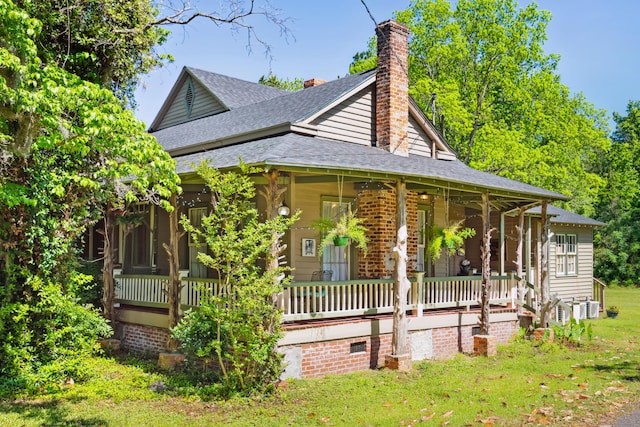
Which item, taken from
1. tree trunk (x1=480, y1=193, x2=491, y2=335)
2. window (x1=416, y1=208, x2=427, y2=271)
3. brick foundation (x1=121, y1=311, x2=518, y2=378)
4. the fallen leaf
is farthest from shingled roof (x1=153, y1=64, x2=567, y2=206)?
the fallen leaf

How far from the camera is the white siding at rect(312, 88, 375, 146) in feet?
48.6

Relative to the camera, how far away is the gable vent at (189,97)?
22219 millimetres

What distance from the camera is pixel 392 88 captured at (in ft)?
50.8

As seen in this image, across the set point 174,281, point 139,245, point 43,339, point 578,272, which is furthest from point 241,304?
point 578,272

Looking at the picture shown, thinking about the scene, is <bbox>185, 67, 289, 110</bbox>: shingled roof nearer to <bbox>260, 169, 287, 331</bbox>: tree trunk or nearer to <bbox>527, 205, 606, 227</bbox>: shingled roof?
<bbox>260, 169, 287, 331</bbox>: tree trunk

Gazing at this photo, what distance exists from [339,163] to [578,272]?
17923 millimetres

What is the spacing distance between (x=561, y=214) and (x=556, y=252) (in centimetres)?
156

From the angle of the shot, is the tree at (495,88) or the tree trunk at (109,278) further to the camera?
the tree at (495,88)

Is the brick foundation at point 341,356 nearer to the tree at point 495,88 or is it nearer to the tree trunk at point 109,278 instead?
the tree trunk at point 109,278

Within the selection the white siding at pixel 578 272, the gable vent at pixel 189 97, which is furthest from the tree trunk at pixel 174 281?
the white siding at pixel 578 272

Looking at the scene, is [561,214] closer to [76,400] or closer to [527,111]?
[527,111]

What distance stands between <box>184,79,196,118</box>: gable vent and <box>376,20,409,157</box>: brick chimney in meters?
9.01

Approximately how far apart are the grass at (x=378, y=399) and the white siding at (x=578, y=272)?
11.1m

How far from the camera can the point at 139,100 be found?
15719 mm
